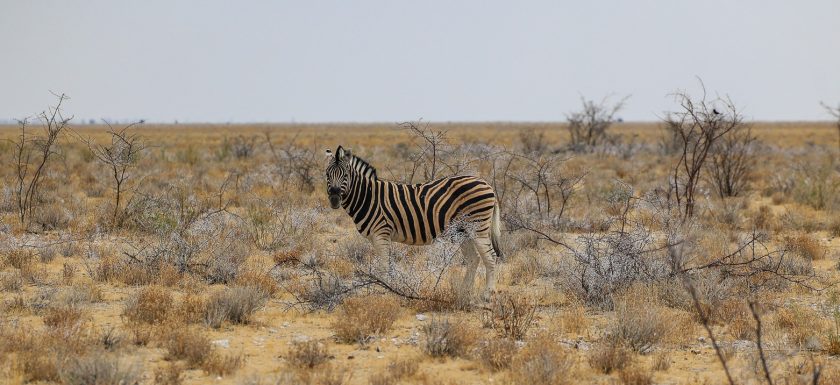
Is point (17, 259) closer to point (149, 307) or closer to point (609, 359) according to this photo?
point (149, 307)

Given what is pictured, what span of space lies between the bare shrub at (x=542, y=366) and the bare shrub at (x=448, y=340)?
1.79 feet

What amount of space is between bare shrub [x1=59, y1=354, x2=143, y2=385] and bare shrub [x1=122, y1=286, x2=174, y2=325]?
165cm

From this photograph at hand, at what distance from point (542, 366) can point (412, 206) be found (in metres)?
3.25

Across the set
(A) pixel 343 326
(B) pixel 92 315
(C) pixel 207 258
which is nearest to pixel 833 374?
(A) pixel 343 326

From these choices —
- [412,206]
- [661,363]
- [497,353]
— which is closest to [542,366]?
[497,353]

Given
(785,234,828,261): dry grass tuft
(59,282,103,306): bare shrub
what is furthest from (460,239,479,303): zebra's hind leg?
(785,234,828,261): dry grass tuft

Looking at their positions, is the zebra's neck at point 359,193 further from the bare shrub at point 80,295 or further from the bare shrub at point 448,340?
the bare shrub at point 80,295

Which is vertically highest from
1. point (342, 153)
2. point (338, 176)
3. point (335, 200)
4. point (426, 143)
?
point (342, 153)

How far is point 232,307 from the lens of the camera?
784 centimetres

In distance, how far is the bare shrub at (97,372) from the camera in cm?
562

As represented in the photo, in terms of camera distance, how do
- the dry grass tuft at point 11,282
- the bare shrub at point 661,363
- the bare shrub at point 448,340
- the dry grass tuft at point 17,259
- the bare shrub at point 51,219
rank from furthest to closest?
the bare shrub at point 51,219
the dry grass tuft at point 17,259
the dry grass tuft at point 11,282
the bare shrub at point 448,340
the bare shrub at point 661,363

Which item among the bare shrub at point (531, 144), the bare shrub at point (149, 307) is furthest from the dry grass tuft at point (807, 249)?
the bare shrub at point (531, 144)

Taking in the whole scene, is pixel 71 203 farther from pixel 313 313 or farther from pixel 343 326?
pixel 343 326

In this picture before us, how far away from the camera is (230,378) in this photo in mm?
6258
